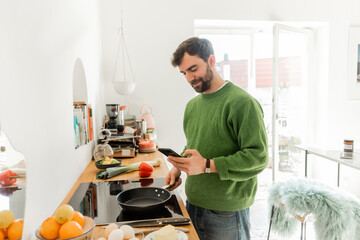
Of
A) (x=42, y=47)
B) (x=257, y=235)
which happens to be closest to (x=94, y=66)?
(x=42, y=47)

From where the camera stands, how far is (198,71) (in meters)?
1.38

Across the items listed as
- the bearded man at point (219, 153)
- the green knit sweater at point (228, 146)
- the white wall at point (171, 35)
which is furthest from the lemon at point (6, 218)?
the white wall at point (171, 35)

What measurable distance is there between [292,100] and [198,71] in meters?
2.61

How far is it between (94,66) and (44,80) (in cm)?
136

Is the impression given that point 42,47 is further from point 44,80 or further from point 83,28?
point 83,28

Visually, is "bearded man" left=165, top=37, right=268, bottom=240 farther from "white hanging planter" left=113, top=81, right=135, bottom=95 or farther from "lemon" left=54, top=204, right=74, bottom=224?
"white hanging planter" left=113, top=81, right=135, bottom=95

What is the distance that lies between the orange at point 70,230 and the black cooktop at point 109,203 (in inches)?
9.4

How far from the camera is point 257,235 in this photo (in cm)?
254

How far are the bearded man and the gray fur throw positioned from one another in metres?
0.53

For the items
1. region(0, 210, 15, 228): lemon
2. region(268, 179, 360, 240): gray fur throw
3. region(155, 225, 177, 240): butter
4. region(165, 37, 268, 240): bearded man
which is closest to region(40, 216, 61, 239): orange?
region(0, 210, 15, 228): lemon

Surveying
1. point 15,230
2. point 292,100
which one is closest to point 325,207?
point 15,230

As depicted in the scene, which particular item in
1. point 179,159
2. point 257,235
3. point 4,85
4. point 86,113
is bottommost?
point 257,235

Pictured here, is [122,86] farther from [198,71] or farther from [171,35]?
[198,71]

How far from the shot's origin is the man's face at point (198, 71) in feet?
4.50
